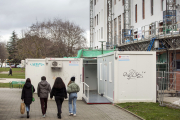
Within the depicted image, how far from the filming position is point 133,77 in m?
14.8

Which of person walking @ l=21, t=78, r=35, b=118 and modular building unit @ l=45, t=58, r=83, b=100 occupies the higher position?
modular building unit @ l=45, t=58, r=83, b=100

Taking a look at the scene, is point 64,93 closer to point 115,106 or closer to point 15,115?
point 15,115

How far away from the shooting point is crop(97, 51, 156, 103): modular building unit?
14711mm

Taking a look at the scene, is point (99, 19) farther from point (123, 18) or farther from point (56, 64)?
point (56, 64)

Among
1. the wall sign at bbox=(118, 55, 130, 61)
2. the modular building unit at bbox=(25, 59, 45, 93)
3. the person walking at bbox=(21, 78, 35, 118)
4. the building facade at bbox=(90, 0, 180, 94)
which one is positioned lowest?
the person walking at bbox=(21, 78, 35, 118)

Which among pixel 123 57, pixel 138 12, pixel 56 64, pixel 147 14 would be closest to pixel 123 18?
pixel 138 12

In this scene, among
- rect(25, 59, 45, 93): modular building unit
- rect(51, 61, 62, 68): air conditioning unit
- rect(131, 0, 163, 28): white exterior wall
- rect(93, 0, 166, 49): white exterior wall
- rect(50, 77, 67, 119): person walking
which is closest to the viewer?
rect(50, 77, 67, 119): person walking

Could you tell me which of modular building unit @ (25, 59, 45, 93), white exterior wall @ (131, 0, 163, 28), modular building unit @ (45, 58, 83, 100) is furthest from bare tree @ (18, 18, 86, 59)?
modular building unit @ (45, 58, 83, 100)

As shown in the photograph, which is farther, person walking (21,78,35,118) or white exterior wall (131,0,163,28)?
white exterior wall (131,0,163,28)

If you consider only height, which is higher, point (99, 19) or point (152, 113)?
point (99, 19)

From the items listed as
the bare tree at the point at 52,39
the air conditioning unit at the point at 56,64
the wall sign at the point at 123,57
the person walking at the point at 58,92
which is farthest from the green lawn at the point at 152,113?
the bare tree at the point at 52,39

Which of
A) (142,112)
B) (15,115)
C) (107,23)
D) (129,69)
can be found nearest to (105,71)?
(129,69)

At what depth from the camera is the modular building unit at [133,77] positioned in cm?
1471

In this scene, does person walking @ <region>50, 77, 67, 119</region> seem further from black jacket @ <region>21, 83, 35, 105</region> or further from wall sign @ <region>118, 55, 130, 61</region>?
wall sign @ <region>118, 55, 130, 61</region>
